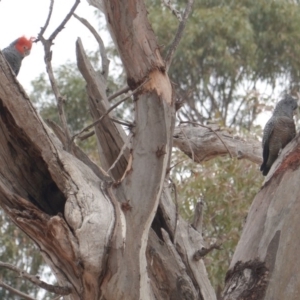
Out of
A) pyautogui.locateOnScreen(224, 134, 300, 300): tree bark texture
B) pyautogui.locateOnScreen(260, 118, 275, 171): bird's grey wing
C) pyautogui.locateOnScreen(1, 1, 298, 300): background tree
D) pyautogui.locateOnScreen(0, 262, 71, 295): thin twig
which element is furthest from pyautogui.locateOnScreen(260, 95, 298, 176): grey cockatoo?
pyautogui.locateOnScreen(1, 1, 298, 300): background tree

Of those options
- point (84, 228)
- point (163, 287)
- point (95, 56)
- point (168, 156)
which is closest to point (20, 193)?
point (84, 228)

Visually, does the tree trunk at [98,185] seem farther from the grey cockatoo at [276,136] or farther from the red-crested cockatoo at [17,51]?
the red-crested cockatoo at [17,51]

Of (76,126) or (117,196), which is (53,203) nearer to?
(117,196)

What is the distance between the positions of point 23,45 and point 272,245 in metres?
4.19

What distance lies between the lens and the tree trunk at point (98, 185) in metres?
2.43

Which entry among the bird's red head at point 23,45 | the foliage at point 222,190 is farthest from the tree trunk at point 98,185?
the foliage at point 222,190

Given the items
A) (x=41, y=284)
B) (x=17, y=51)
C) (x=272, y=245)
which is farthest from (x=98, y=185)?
(x=17, y=51)

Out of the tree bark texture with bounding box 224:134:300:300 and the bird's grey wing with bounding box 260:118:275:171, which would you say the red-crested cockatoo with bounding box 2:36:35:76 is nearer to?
the bird's grey wing with bounding box 260:118:275:171

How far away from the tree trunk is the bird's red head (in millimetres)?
3454

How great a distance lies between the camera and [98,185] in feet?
8.63

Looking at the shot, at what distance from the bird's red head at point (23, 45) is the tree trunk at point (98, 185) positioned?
3.45 m

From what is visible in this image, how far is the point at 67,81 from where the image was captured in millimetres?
11938

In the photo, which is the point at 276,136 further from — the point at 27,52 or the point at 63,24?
the point at 27,52

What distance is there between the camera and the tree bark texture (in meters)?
2.46
